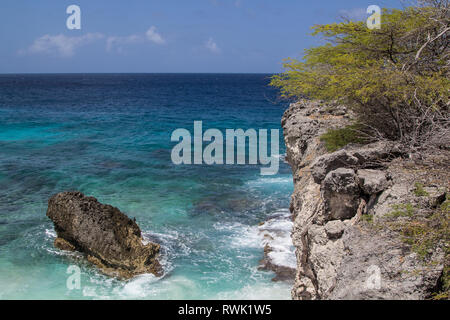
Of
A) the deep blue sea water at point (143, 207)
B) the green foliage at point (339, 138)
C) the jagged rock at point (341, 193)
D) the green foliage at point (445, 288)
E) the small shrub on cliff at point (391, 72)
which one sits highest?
the small shrub on cliff at point (391, 72)

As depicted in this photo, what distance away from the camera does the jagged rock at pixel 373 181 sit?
6.73 metres

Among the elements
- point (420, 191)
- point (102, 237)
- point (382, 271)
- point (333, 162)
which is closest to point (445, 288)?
point (382, 271)

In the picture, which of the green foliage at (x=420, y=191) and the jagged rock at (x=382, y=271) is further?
the green foliage at (x=420, y=191)

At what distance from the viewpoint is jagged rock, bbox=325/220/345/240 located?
6785mm

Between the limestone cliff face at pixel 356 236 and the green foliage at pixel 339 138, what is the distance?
803 mm

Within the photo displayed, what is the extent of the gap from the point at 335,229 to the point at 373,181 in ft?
3.64

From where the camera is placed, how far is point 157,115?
51906 millimetres

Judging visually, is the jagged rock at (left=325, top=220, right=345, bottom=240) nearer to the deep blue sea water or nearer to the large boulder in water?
the deep blue sea water

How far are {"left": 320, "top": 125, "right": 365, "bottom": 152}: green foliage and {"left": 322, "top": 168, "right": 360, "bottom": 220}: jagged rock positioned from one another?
274 centimetres

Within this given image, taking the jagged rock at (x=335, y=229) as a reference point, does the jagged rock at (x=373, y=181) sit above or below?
above

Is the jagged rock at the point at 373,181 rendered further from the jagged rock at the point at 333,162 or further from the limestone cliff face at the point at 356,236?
the jagged rock at the point at 333,162

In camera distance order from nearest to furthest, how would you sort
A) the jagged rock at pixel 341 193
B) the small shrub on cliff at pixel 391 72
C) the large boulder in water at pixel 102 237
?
the jagged rock at pixel 341 193 → the small shrub on cliff at pixel 391 72 → the large boulder in water at pixel 102 237

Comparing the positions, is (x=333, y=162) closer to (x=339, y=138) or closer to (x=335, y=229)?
(x=335, y=229)

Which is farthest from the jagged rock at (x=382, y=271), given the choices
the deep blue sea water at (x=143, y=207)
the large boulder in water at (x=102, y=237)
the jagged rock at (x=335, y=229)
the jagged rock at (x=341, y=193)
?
the large boulder in water at (x=102, y=237)
